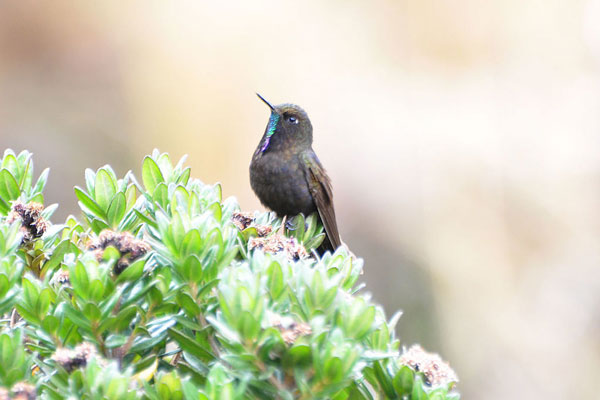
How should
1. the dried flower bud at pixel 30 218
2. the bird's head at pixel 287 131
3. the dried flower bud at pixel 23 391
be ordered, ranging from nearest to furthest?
1. the dried flower bud at pixel 23 391
2. the dried flower bud at pixel 30 218
3. the bird's head at pixel 287 131

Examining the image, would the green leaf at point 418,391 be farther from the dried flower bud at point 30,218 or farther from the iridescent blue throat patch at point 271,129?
the iridescent blue throat patch at point 271,129

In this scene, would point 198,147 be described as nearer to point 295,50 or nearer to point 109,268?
point 295,50

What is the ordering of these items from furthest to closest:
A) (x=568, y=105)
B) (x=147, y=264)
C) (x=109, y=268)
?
(x=568, y=105) < (x=147, y=264) < (x=109, y=268)

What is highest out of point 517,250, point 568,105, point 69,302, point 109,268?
point 568,105

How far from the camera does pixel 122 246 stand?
5.58ft

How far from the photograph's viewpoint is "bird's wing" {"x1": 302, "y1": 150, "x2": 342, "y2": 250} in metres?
4.43

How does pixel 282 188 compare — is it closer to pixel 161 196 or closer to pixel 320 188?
pixel 320 188

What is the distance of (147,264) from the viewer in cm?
178

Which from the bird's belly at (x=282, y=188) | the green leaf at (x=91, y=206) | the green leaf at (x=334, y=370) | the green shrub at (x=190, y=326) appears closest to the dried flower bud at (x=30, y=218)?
the green shrub at (x=190, y=326)

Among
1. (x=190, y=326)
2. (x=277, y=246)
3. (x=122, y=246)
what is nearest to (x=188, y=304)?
(x=190, y=326)

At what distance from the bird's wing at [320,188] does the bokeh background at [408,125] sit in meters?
3.59

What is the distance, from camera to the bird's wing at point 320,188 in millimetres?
4434

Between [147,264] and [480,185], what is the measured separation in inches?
276

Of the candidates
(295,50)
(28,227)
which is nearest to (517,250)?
(295,50)
